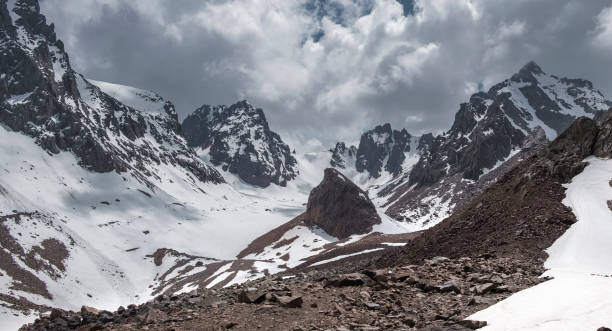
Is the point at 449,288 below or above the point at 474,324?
above

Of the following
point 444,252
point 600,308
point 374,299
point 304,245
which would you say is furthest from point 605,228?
point 304,245

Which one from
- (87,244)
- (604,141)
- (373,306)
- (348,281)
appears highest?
(87,244)

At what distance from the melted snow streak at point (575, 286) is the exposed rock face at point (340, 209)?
381 feet

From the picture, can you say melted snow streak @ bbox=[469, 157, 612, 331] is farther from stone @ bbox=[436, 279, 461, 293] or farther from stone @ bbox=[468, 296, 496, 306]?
stone @ bbox=[436, 279, 461, 293]

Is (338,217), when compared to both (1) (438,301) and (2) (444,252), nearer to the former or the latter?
(2) (444,252)

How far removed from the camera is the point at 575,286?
49.7 ft

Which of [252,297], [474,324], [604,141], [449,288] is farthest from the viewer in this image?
[604,141]

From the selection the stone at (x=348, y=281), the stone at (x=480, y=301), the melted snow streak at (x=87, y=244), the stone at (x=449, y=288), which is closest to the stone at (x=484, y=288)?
the stone at (x=449, y=288)

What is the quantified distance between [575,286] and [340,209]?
143 m

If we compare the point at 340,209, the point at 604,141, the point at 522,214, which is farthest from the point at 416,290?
the point at 340,209

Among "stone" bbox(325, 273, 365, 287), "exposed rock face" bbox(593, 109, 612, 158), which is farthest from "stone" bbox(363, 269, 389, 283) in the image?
"exposed rock face" bbox(593, 109, 612, 158)

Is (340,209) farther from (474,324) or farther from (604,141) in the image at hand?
(474,324)

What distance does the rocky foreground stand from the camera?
13.7 metres

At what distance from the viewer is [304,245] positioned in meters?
136
